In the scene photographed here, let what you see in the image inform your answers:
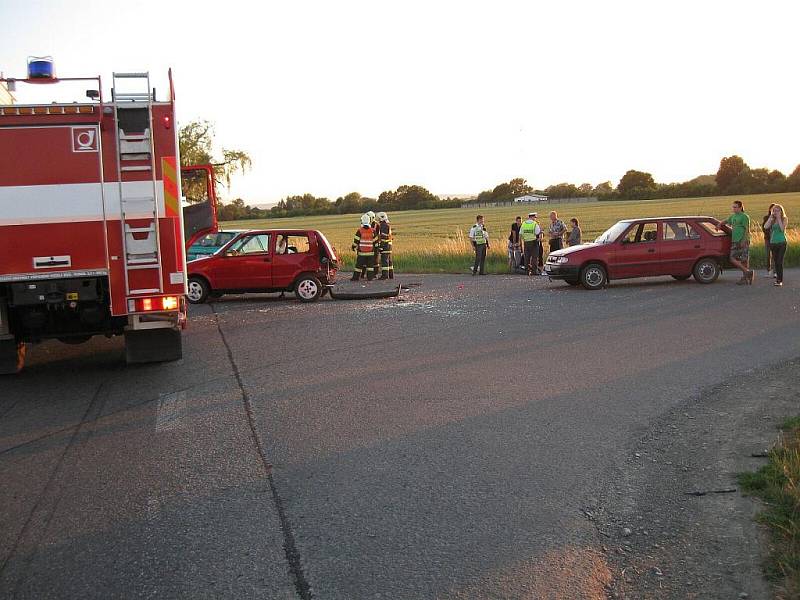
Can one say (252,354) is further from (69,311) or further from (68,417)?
(68,417)

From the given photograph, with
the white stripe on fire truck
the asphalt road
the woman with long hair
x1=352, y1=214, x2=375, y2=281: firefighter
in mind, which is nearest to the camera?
the asphalt road

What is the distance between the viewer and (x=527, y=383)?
27.2ft

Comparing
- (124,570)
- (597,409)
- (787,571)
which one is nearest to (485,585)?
(787,571)

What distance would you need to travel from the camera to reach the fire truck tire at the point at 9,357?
30.5ft

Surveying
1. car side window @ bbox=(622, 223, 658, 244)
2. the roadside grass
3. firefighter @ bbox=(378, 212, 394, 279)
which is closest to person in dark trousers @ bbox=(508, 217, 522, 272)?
firefighter @ bbox=(378, 212, 394, 279)

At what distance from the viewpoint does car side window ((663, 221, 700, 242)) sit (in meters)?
18.7

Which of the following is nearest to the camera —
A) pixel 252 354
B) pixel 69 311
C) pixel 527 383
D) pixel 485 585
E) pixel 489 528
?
pixel 485 585

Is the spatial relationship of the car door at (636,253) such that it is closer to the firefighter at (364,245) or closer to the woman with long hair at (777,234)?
the woman with long hair at (777,234)

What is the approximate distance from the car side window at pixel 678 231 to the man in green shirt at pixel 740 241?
827 millimetres

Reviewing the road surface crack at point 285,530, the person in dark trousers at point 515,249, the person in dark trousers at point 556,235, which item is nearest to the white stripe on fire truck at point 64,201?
the road surface crack at point 285,530

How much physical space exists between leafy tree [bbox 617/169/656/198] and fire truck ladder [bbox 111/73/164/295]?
93335mm

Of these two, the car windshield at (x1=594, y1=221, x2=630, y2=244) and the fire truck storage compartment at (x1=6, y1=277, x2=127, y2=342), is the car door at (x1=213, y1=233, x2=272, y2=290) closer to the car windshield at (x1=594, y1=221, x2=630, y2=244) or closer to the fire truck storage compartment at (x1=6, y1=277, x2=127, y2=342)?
the fire truck storage compartment at (x1=6, y1=277, x2=127, y2=342)

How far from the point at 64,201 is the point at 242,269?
8397 mm

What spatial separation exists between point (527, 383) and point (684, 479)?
3046mm
